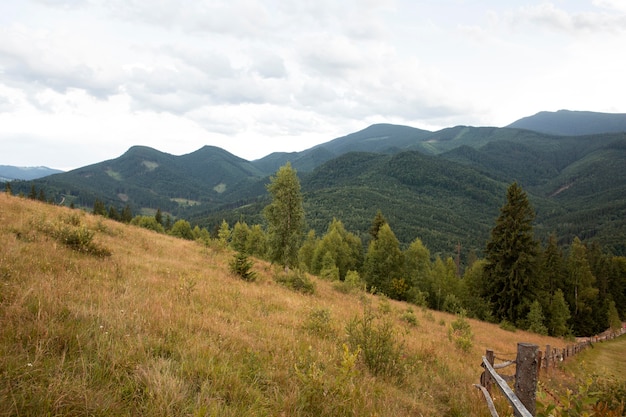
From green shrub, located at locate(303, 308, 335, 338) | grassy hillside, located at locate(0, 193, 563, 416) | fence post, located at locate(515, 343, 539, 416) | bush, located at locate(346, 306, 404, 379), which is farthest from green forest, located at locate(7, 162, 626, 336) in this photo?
fence post, located at locate(515, 343, 539, 416)

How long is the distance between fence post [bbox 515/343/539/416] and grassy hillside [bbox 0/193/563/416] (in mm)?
1100

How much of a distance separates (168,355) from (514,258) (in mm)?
36486

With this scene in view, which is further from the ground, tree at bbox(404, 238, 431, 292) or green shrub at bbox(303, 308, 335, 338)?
green shrub at bbox(303, 308, 335, 338)

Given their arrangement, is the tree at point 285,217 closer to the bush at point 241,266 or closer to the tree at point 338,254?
the bush at point 241,266

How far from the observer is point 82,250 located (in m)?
9.02

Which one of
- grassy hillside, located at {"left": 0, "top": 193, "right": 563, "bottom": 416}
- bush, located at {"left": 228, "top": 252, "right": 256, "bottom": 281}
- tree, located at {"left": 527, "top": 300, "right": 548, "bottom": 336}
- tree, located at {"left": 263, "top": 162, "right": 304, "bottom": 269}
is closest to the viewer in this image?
grassy hillside, located at {"left": 0, "top": 193, "right": 563, "bottom": 416}

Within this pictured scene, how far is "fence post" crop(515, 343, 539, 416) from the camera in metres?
4.79

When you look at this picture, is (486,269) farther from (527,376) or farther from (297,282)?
(527,376)

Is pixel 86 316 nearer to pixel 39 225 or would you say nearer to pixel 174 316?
pixel 174 316

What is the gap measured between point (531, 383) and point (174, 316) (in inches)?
233

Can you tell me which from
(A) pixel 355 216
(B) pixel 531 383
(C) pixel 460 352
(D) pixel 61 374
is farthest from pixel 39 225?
(A) pixel 355 216

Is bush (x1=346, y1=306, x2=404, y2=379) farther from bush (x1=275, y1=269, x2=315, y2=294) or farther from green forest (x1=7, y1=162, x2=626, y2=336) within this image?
bush (x1=275, y1=269, x2=315, y2=294)

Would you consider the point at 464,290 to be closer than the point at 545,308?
No

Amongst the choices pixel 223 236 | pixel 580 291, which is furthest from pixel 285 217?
pixel 580 291
